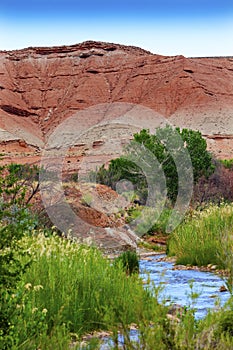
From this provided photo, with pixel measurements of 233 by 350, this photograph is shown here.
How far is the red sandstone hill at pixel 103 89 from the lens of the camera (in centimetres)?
6462

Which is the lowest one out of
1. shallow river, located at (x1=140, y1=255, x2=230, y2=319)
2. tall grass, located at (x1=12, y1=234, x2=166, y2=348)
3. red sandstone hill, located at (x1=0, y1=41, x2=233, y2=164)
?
shallow river, located at (x1=140, y1=255, x2=230, y2=319)

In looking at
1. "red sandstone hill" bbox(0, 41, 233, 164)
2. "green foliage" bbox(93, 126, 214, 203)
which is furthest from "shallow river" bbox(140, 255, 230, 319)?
"red sandstone hill" bbox(0, 41, 233, 164)

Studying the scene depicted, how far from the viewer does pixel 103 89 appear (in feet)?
255

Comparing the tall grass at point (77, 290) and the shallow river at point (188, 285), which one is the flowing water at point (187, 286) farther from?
the tall grass at point (77, 290)

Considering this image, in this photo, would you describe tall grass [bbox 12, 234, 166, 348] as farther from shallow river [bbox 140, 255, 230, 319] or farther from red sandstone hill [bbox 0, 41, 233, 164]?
red sandstone hill [bbox 0, 41, 233, 164]

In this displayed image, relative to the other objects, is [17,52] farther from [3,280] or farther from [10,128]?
[3,280]

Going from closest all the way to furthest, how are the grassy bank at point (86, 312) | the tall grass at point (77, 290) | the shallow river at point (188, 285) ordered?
the grassy bank at point (86, 312) < the tall grass at point (77, 290) < the shallow river at point (188, 285)

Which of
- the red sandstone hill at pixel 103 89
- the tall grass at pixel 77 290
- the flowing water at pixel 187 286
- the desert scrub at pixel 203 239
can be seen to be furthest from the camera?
the red sandstone hill at pixel 103 89

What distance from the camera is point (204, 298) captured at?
25.1 ft

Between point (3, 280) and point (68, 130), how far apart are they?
66.6 metres

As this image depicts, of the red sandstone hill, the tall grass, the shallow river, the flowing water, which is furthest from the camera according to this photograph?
the red sandstone hill

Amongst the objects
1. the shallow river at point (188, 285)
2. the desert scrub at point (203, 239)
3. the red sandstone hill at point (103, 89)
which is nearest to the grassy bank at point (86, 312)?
the shallow river at point (188, 285)

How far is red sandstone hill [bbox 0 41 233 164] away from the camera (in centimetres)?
6462

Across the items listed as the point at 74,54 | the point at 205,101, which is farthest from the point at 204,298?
the point at 74,54
